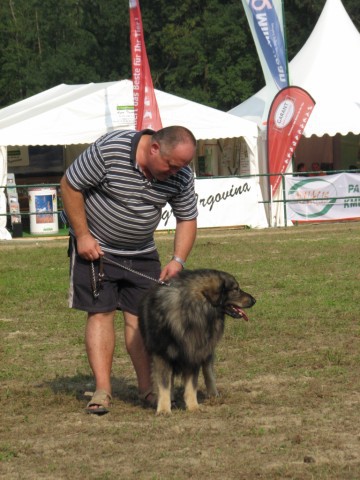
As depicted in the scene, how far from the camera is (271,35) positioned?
965 inches

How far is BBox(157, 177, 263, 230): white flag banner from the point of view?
2334 centimetres

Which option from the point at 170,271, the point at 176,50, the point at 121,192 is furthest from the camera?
the point at 176,50

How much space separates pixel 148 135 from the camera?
622 centimetres

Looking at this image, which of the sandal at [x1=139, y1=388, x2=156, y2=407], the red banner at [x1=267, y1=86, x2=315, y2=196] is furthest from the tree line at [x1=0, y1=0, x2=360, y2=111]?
the sandal at [x1=139, y1=388, x2=156, y2=407]

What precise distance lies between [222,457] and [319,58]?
2241 cm

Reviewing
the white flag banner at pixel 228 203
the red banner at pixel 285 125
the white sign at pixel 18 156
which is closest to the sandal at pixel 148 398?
Answer: the white flag banner at pixel 228 203

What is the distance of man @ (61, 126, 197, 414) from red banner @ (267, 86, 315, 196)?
17511 millimetres

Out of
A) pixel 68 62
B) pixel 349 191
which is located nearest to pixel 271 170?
pixel 349 191

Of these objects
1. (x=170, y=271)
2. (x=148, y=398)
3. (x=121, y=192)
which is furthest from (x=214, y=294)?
(x=148, y=398)

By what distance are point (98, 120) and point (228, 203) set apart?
3.72 m

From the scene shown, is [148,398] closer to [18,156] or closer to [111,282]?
[111,282]

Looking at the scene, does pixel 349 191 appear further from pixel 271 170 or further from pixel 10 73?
pixel 10 73

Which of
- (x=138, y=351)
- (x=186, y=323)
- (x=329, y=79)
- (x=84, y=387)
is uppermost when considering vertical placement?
(x=329, y=79)

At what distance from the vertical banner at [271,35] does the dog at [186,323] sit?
1872 centimetres
